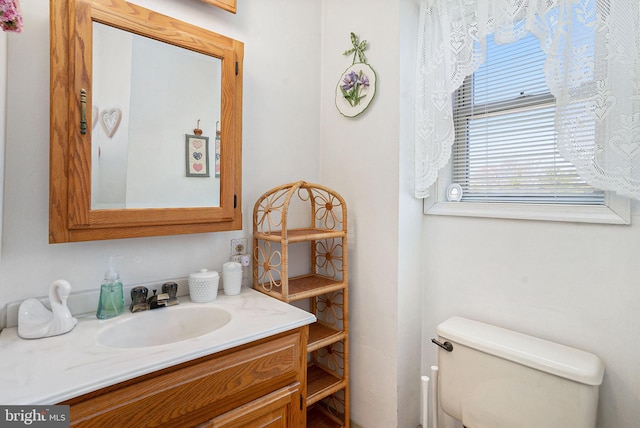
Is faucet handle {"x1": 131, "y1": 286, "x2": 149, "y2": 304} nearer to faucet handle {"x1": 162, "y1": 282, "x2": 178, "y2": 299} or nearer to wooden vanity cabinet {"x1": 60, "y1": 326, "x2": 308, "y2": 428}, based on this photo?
→ faucet handle {"x1": 162, "y1": 282, "x2": 178, "y2": 299}

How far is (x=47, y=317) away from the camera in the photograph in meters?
1.00

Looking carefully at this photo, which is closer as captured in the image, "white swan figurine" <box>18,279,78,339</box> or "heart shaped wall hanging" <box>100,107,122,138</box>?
"white swan figurine" <box>18,279,78,339</box>

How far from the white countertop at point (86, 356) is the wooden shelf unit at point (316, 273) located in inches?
11.9

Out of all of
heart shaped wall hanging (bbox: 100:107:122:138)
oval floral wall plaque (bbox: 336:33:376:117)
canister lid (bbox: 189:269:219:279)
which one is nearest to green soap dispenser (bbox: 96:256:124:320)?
canister lid (bbox: 189:269:219:279)

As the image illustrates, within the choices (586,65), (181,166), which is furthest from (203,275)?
(586,65)

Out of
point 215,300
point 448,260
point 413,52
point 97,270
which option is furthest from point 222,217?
point 413,52

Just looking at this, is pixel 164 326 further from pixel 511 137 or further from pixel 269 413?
pixel 511 137

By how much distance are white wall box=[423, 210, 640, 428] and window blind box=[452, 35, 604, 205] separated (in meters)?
0.14

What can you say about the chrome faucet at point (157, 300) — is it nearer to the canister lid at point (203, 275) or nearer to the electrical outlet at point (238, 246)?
the canister lid at point (203, 275)

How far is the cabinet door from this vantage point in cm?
94

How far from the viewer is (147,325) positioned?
115 centimetres

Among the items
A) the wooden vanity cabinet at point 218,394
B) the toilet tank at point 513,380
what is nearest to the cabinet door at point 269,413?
the wooden vanity cabinet at point 218,394

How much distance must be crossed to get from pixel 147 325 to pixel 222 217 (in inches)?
19.5

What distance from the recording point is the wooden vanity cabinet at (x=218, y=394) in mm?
764
